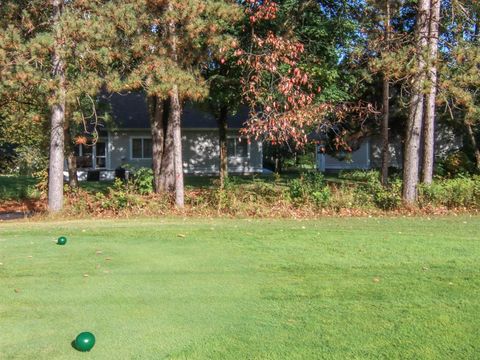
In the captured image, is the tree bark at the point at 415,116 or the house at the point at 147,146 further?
the house at the point at 147,146

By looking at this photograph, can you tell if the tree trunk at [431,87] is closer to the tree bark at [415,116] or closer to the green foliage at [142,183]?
the tree bark at [415,116]

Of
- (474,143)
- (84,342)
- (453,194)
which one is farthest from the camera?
(474,143)

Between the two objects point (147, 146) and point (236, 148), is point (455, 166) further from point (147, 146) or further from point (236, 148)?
point (147, 146)

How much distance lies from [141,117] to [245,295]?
2628 centimetres

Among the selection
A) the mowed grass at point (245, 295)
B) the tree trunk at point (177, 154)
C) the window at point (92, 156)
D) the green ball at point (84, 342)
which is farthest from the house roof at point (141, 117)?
the green ball at point (84, 342)

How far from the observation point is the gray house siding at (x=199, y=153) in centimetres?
3038

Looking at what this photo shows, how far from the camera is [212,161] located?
31.3 meters

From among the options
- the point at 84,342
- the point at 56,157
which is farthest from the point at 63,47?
the point at 84,342

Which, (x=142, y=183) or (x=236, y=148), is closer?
(x=142, y=183)

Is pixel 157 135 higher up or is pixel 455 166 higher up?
pixel 157 135

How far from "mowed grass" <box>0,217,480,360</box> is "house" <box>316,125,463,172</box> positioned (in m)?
24.4

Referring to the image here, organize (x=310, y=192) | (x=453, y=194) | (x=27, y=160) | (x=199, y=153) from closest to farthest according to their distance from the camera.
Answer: (x=453, y=194) < (x=310, y=192) < (x=27, y=160) < (x=199, y=153)

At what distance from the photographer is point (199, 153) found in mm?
31203

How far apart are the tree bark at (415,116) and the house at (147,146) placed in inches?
641
